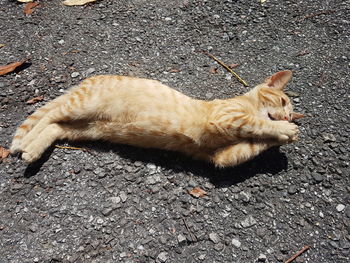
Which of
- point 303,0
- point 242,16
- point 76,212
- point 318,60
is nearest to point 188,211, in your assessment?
point 76,212

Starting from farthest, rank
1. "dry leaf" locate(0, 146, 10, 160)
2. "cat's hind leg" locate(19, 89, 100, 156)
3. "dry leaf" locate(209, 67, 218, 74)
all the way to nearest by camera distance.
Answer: "dry leaf" locate(209, 67, 218, 74), "cat's hind leg" locate(19, 89, 100, 156), "dry leaf" locate(0, 146, 10, 160)

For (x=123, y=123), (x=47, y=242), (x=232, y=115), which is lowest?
(x=47, y=242)

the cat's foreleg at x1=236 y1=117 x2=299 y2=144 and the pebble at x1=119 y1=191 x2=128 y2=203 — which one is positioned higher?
the cat's foreleg at x1=236 y1=117 x2=299 y2=144

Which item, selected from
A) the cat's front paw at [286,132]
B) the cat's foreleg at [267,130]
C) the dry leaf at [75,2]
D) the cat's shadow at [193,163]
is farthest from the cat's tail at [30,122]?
the cat's front paw at [286,132]

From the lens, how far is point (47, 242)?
2662 millimetres

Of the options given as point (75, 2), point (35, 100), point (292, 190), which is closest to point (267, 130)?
point (292, 190)

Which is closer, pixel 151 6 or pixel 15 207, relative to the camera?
pixel 15 207

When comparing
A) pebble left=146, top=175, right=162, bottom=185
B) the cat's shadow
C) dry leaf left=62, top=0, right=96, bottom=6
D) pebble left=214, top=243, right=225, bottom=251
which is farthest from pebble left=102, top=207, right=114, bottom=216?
dry leaf left=62, top=0, right=96, bottom=6

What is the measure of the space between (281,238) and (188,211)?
879mm

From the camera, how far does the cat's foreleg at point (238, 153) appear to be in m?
3.08

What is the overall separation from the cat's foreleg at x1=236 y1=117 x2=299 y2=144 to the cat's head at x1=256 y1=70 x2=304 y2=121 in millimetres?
300

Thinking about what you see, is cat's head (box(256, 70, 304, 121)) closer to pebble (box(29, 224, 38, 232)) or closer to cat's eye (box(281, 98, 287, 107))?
cat's eye (box(281, 98, 287, 107))

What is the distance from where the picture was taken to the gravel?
8.84ft

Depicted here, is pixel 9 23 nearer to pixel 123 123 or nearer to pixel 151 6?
pixel 151 6
